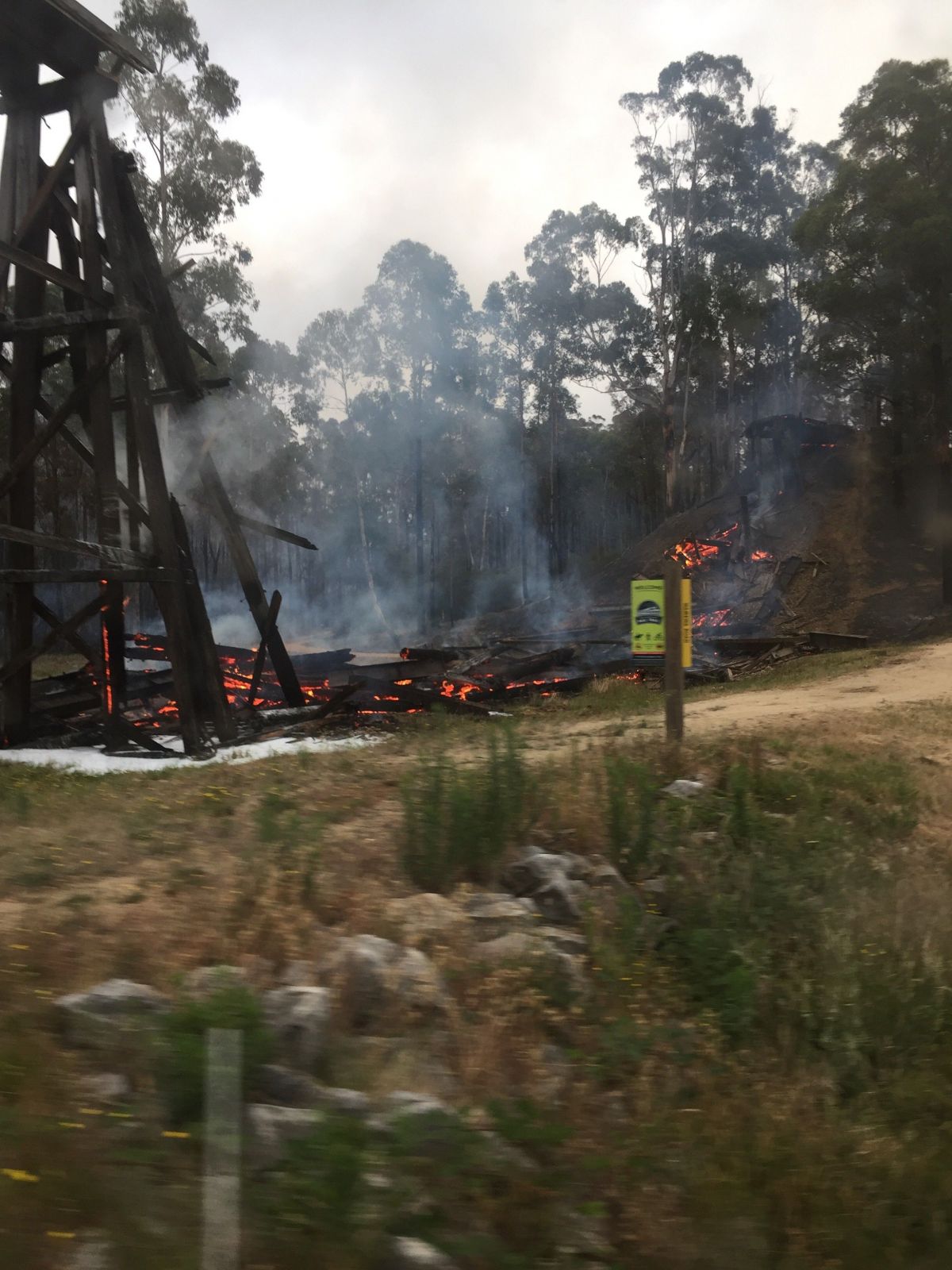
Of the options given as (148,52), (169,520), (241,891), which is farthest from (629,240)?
(241,891)

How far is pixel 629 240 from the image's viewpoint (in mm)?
35625

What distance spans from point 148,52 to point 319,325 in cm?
1162

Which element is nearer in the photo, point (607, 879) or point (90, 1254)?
point (90, 1254)

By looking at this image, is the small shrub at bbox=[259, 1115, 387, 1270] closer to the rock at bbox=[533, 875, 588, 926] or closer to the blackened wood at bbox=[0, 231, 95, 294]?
the rock at bbox=[533, 875, 588, 926]

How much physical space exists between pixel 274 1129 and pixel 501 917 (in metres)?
2.06

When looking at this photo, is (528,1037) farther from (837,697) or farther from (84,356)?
(84,356)

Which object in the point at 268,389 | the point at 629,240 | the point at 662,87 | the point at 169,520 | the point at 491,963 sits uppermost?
the point at 662,87

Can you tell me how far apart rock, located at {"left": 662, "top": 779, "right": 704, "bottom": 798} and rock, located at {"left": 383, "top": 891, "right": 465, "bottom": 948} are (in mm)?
2405

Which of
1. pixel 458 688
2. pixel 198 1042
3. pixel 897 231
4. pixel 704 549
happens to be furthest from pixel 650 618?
pixel 704 549

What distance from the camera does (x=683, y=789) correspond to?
266 inches

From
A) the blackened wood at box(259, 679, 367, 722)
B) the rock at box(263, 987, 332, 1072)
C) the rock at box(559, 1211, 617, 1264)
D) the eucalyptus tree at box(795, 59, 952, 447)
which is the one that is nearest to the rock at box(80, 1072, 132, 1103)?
the rock at box(263, 987, 332, 1072)

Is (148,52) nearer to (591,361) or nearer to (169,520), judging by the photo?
(591,361)

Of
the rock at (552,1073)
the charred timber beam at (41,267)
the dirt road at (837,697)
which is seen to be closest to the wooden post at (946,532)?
the dirt road at (837,697)

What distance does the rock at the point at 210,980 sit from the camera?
337cm
